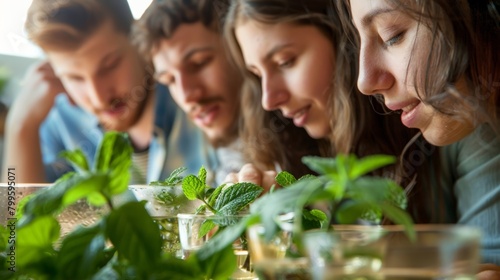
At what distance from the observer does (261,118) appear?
1167mm

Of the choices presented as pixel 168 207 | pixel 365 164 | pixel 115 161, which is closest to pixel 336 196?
pixel 365 164

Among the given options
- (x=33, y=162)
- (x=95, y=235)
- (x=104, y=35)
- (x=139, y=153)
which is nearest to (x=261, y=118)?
(x=139, y=153)

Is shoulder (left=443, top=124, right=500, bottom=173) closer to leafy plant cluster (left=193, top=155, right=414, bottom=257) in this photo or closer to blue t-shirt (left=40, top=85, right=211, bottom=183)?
blue t-shirt (left=40, top=85, right=211, bottom=183)

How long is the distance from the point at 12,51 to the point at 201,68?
486 millimetres

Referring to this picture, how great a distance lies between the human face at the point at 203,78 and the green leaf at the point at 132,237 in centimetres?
93

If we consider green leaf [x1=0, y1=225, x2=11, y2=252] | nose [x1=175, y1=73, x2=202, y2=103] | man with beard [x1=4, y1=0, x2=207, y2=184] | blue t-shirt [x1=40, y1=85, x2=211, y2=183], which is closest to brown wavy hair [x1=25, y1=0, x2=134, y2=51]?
man with beard [x1=4, y1=0, x2=207, y2=184]

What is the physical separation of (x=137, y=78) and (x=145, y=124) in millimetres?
102

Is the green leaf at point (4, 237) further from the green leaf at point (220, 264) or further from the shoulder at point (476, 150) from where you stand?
the shoulder at point (476, 150)

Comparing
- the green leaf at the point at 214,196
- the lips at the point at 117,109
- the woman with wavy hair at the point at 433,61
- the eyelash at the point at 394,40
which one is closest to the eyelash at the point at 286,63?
the woman with wavy hair at the point at 433,61

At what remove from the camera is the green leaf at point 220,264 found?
323 millimetres

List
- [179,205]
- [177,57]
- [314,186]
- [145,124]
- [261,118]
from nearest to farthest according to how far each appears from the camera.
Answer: [314,186] → [179,205] → [261,118] → [177,57] → [145,124]

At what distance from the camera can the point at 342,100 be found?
98cm

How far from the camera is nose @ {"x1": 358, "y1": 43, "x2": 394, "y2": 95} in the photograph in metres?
0.81

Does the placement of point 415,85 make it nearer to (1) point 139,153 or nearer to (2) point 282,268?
(2) point 282,268
